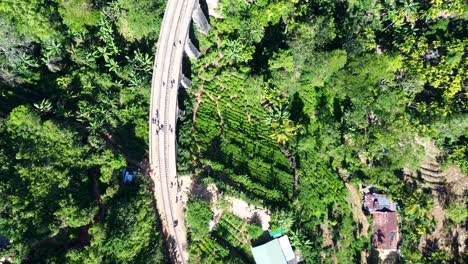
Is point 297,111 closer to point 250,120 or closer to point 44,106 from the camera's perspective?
point 250,120

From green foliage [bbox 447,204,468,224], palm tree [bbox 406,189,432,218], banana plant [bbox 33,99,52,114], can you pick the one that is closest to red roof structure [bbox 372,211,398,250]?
palm tree [bbox 406,189,432,218]

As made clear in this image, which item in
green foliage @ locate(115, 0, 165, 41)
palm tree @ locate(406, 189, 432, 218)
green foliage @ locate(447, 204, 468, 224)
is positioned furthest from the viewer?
green foliage @ locate(447, 204, 468, 224)

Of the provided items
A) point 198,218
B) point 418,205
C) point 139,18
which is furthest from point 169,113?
point 418,205

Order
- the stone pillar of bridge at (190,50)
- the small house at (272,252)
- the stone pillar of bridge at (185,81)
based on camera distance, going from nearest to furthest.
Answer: the small house at (272,252) → the stone pillar of bridge at (190,50) → the stone pillar of bridge at (185,81)

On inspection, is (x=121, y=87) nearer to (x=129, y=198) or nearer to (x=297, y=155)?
(x=129, y=198)

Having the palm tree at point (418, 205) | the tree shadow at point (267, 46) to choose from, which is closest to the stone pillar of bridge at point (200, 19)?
the tree shadow at point (267, 46)

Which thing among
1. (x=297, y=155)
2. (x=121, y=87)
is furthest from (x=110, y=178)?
(x=297, y=155)

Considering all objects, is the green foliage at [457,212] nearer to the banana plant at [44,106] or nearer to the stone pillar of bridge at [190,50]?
the stone pillar of bridge at [190,50]

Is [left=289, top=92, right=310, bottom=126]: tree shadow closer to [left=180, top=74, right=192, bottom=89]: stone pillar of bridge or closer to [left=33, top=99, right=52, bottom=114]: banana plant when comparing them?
[left=180, top=74, right=192, bottom=89]: stone pillar of bridge
